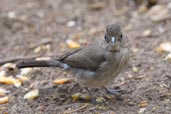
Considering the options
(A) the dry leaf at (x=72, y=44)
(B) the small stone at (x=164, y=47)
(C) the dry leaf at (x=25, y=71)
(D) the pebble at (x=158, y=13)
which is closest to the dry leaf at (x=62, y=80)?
(C) the dry leaf at (x=25, y=71)

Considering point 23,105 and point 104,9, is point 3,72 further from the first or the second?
point 104,9

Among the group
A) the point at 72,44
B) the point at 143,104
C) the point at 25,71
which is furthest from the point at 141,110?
the point at 72,44

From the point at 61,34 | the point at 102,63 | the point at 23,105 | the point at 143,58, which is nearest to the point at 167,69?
the point at 143,58

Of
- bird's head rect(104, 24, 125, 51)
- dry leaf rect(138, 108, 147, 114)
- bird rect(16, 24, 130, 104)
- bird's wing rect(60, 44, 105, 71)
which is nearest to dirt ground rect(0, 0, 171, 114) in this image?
dry leaf rect(138, 108, 147, 114)

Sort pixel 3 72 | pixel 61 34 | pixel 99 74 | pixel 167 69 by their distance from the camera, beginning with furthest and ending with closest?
pixel 61 34
pixel 3 72
pixel 167 69
pixel 99 74

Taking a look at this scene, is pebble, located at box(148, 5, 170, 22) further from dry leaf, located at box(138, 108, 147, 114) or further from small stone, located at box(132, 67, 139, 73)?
dry leaf, located at box(138, 108, 147, 114)

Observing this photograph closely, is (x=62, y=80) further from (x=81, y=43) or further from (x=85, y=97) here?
(x=81, y=43)

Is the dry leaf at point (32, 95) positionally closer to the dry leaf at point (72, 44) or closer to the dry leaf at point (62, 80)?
the dry leaf at point (62, 80)
